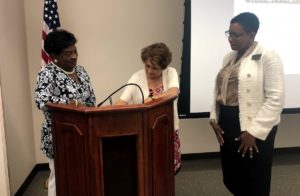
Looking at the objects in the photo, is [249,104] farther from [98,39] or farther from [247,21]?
[98,39]

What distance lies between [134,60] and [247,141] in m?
1.92

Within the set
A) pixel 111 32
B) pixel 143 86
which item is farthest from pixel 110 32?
pixel 143 86

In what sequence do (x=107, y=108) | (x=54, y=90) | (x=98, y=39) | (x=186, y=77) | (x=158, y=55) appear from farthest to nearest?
1. (x=98, y=39)
2. (x=186, y=77)
3. (x=158, y=55)
4. (x=54, y=90)
5. (x=107, y=108)

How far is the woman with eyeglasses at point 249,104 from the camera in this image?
2.02 m

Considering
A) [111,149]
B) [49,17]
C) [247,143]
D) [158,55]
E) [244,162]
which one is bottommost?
[244,162]

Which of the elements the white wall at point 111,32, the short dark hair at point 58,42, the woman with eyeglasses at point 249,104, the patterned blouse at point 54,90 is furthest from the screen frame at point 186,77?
the short dark hair at point 58,42

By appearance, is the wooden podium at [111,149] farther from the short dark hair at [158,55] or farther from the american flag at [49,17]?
the american flag at [49,17]

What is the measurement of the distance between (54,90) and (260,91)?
1.24m

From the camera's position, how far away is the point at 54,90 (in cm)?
201

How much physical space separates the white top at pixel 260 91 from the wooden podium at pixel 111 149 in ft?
2.40

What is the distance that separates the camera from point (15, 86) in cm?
316

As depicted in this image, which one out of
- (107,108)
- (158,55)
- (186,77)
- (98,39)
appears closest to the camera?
(107,108)

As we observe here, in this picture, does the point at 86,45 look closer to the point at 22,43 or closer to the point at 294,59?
the point at 22,43

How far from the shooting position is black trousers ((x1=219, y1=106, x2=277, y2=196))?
214cm
